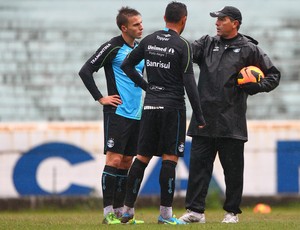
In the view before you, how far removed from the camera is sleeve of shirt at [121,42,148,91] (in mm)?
9438

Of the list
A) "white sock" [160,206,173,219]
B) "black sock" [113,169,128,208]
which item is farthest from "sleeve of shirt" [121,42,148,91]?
"white sock" [160,206,173,219]

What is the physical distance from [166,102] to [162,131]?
266 mm

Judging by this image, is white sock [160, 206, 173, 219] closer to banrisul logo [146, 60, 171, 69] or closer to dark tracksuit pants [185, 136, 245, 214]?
dark tracksuit pants [185, 136, 245, 214]

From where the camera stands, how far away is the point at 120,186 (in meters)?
10.1

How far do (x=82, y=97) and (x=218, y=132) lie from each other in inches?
243

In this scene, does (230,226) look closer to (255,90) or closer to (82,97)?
(255,90)

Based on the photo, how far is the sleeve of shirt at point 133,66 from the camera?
9438 mm

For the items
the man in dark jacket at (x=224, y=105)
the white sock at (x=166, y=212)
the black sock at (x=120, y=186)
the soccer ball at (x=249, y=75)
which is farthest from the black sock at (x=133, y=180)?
the soccer ball at (x=249, y=75)

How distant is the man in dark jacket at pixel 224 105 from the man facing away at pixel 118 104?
0.61 m

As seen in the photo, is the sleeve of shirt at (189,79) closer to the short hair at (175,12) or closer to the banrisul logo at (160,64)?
the banrisul logo at (160,64)

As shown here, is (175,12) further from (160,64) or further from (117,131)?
(117,131)

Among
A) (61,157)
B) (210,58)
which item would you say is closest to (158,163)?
(61,157)

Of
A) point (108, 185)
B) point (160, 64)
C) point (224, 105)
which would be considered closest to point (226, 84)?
point (224, 105)

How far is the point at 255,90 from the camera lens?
988 cm
